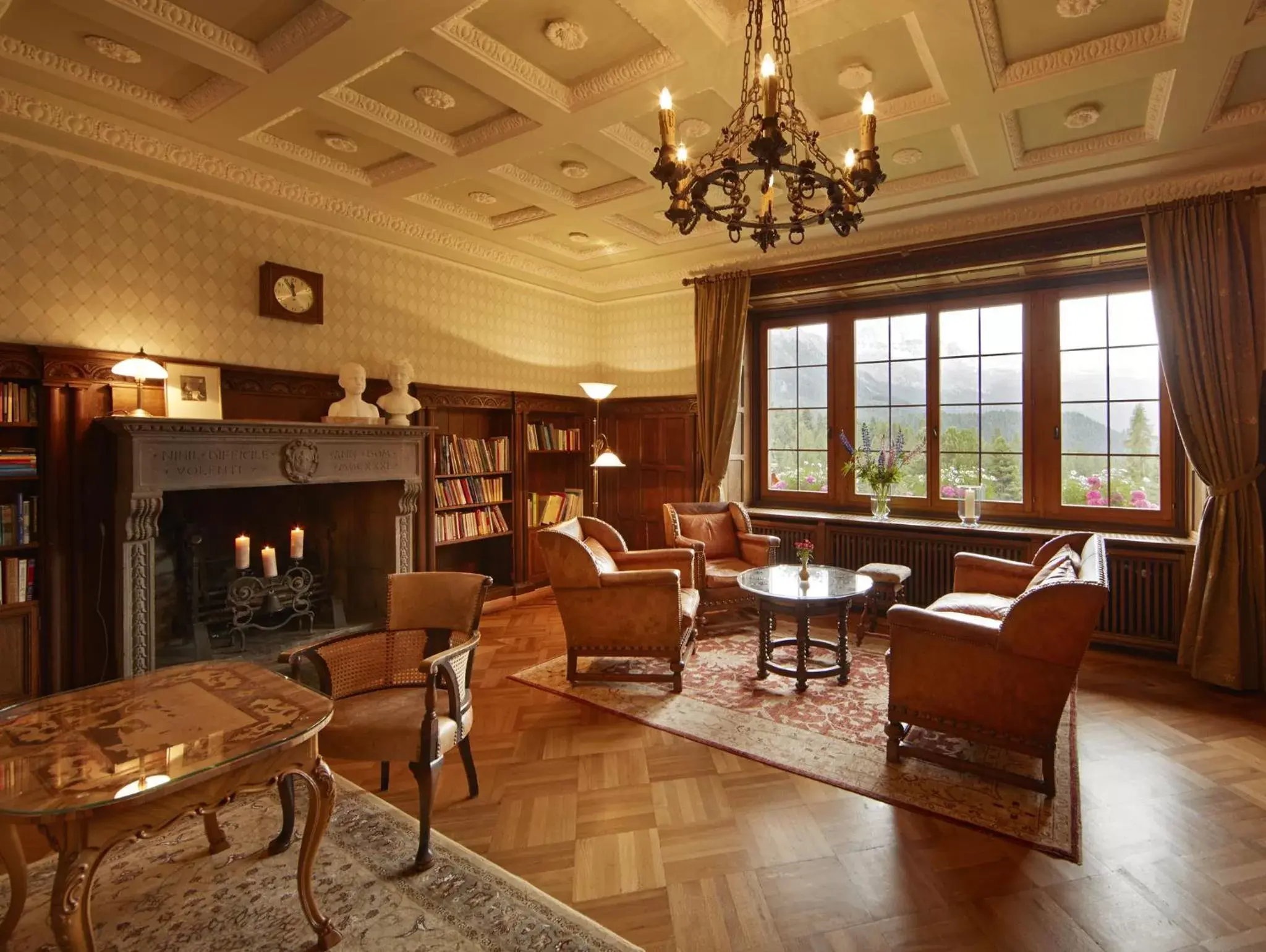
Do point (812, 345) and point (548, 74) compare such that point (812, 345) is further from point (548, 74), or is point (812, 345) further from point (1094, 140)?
point (548, 74)

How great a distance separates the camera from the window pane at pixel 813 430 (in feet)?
18.6

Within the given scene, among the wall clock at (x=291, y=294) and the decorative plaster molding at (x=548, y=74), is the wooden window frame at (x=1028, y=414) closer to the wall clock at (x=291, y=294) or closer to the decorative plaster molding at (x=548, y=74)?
the decorative plaster molding at (x=548, y=74)

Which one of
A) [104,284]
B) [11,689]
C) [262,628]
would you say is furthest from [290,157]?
[11,689]

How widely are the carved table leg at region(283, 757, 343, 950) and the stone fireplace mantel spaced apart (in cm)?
Answer: 200

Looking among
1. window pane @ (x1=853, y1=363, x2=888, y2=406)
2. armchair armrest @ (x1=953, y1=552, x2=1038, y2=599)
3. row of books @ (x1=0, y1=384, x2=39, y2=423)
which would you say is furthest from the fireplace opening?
window pane @ (x1=853, y1=363, x2=888, y2=406)

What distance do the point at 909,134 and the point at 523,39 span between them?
2.10 metres

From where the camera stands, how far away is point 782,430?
5.93m

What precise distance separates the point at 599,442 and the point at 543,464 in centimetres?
58

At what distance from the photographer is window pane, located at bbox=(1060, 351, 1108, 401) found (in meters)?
4.50

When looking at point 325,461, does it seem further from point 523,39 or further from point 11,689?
point 523,39

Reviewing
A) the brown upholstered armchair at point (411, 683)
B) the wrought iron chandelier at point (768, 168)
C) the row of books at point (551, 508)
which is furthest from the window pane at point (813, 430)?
the brown upholstered armchair at point (411, 683)

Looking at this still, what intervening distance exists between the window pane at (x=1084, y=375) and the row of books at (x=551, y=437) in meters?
3.99

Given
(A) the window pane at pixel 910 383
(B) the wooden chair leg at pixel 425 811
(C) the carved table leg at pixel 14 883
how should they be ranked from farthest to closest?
(A) the window pane at pixel 910 383 < (B) the wooden chair leg at pixel 425 811 < (C) the carved table leg at pixel 14 883

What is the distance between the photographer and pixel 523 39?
2777mm
